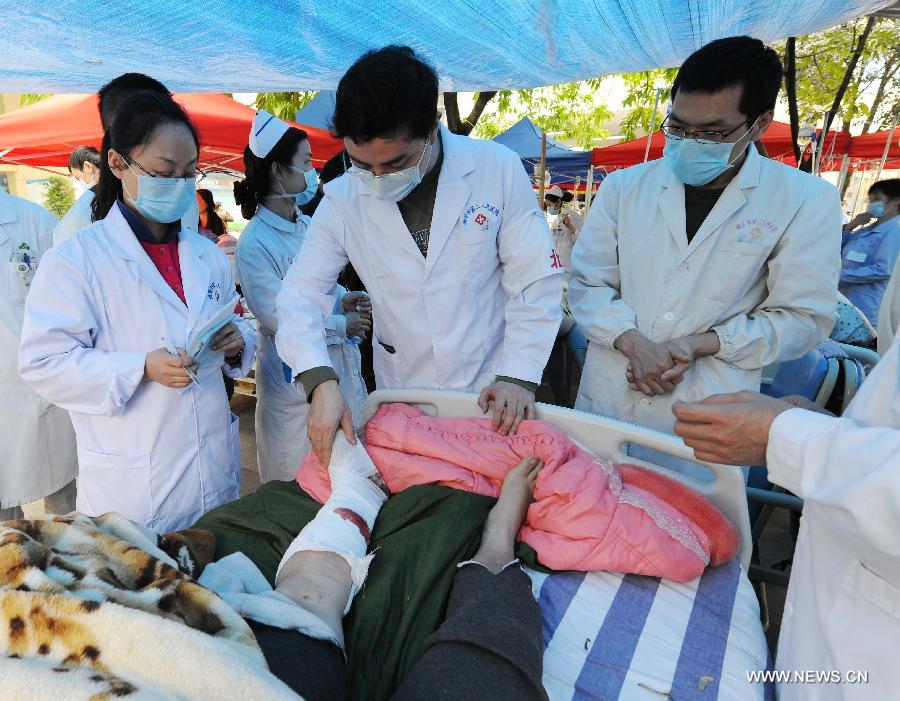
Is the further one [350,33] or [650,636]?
[350,33]

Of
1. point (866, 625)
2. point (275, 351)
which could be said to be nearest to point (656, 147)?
point (275, 351)

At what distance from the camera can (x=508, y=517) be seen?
5.39 feet

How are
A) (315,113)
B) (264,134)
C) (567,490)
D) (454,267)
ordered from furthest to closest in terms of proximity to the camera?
(315,113) < (264,134) < (454,267) < (567,490)

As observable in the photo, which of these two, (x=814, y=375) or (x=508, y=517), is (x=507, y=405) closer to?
(x=508, y=517)

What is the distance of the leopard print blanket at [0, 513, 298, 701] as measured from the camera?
2.88 feet

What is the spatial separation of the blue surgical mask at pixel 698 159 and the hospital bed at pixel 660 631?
0.93 metres

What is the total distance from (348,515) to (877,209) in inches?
281

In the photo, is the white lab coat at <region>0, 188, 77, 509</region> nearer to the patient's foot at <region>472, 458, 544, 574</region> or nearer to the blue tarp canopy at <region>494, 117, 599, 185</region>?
the patient's foot at <region>472, 458, 544, 574</region>

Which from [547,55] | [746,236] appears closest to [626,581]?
[746,236]

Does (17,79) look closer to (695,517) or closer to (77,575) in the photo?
(77,575)

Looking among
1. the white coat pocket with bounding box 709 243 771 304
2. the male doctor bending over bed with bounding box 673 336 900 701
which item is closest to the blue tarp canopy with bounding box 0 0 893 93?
the white coat pocket with bounding box 709 243 771 304

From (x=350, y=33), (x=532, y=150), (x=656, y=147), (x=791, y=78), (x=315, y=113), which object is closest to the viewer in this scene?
(x=350, y=33)

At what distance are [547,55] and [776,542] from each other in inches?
117

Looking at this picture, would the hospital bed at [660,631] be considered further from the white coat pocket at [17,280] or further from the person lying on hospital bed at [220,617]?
the white coat pocket at [17,280]
